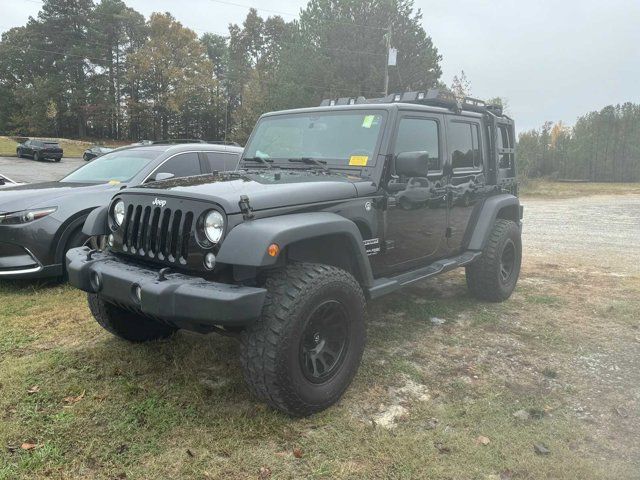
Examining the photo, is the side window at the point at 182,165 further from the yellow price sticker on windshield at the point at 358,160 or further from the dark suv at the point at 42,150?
the dark suv at the point at 42,150

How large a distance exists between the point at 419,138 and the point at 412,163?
641 millimetres

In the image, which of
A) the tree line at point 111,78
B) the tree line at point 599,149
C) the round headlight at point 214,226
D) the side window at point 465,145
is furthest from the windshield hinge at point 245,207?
the tree line at point 111,78

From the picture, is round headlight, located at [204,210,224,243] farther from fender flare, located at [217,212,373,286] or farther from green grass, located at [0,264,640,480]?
green grass, located at [0,264,640,480]

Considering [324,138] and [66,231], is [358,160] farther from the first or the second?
[66,231]

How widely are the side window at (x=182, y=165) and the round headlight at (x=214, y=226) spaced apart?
3.24 m

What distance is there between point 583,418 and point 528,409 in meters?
0.32

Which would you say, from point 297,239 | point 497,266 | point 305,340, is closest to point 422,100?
point 497,266

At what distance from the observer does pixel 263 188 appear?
313 cm

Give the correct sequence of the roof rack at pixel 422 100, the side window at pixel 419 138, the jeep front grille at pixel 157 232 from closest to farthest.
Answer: the jeep front grille at pixel 157 232
the side window at pixel 419 138
the roof rack at pixel 422 100

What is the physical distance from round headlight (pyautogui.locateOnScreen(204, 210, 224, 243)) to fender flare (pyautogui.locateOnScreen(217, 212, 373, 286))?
88 mm

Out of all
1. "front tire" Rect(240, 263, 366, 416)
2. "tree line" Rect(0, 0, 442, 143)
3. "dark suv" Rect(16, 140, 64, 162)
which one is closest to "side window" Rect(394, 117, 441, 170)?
"front tire" Rect(240, 263, 366, 416)

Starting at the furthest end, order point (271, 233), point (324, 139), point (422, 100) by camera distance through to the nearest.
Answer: point (422, 100) < point (324, 139) < point (271, 233)

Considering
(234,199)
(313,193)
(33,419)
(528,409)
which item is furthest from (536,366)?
(33,419)

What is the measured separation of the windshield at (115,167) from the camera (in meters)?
5.90
